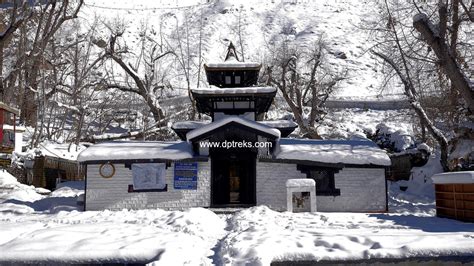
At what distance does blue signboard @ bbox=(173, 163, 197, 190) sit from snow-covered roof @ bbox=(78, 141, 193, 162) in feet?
1.37

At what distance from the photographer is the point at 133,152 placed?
1622 centimetres

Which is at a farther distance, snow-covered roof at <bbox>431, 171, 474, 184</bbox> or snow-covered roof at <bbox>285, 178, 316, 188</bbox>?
snow-covered roof at <bbox>285, 178, 316, 188</bbox>

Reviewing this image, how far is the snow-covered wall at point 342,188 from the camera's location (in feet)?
52.0

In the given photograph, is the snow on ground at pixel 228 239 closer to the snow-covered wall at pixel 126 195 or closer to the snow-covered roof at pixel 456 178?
the snow-covered roof at pixel 456 178

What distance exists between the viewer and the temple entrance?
16.4 m

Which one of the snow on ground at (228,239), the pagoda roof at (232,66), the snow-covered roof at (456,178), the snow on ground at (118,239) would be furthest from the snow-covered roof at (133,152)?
the snow-covered roof at (456,178)

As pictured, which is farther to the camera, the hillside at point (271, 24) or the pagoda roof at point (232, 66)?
the hillside at point (271, 24)

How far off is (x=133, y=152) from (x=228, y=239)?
896 centimetres

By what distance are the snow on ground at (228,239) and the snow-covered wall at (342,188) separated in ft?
12.5

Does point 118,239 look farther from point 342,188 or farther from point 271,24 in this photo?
point 271,24

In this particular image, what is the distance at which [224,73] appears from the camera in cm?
2073

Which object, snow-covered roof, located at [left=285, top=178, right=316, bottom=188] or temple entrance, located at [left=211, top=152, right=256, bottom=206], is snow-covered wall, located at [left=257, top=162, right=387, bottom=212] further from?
snow-covered roof, located at [left=285, top=178, right=316, bottom=188]

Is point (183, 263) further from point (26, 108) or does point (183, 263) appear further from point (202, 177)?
point (26, 108)

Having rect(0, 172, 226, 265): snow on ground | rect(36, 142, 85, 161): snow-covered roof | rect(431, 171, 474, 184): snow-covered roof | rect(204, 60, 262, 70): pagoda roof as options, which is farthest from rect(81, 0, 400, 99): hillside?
rect(0, 172, 226, 265): snow on ground
